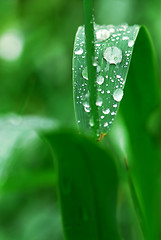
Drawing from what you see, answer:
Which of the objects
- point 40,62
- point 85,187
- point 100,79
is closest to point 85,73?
point 100,79

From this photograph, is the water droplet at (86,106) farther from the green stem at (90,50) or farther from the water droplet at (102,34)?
the water droplet at (102,34)

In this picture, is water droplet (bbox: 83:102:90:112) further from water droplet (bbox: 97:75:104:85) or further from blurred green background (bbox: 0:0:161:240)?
blurred green background (bbox: 0:0:161:240)

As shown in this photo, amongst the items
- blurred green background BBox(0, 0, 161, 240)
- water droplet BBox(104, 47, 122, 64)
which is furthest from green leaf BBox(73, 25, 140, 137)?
blurred green background BBox(0, 0, 161, 240)

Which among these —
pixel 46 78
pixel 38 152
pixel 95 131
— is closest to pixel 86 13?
pixel 95 131

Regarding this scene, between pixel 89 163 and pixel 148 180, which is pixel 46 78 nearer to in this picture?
pixel 148 180

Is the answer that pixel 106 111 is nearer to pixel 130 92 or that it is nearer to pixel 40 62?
pixel 130 92

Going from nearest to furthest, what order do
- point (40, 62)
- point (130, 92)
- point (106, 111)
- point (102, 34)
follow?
1. point (106, 111)
2. point (102, 34)
3. point (130, 92)
4. point (40, 62)
